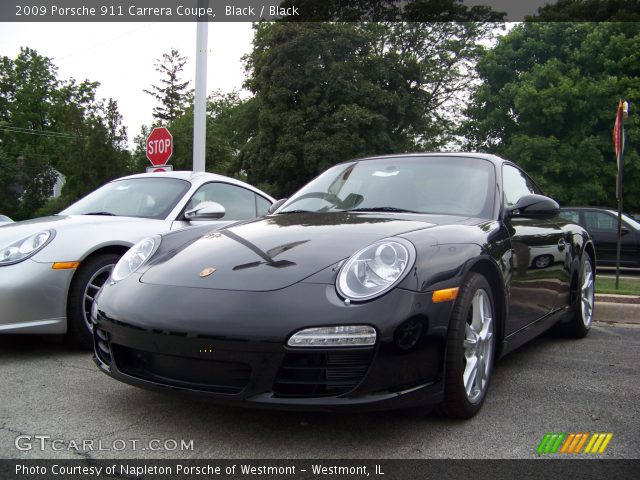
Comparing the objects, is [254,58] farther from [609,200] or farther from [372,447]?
[372,447]

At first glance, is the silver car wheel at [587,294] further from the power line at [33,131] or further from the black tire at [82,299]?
the power line at [33,131]

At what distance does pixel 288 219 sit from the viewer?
10.9 feet

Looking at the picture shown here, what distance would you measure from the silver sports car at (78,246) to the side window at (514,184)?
5.71 ft

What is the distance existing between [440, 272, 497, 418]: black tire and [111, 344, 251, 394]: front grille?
872 millimetres

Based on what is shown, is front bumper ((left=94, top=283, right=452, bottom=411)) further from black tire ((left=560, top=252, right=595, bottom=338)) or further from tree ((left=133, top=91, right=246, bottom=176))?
tree ((left=133, top=91, right=246, bottom=176))

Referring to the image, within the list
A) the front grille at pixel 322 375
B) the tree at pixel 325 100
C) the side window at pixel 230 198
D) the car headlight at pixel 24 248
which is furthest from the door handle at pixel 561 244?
the tree at pixel 325 100

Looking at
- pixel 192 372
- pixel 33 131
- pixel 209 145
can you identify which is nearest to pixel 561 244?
pixel 192 372

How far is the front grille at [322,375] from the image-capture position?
2.28 m

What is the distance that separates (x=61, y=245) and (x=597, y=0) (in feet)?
90.2

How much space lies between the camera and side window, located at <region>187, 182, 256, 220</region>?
5.04m

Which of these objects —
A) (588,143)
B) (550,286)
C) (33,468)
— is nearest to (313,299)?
(33,468)

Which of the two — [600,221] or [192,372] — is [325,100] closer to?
[600,221]

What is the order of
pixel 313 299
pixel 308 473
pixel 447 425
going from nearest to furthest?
pixel 308 473, pixel 313 299, pixel 447 425

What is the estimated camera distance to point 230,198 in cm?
539
